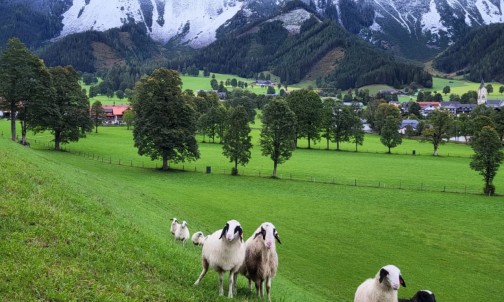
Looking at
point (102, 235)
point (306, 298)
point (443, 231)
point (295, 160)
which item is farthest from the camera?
point (295, 160)

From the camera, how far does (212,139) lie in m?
109

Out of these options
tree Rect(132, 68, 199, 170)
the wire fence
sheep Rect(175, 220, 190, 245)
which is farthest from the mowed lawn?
sheep Rect(175, 220, 190, 245)

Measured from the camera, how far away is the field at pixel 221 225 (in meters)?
11.2

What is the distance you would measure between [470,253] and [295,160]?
Result: 158 feet

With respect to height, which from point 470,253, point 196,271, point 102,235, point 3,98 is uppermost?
point 3,98

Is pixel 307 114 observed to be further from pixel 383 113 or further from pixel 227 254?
pixel 227 254

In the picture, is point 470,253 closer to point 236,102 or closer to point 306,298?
point 306,298

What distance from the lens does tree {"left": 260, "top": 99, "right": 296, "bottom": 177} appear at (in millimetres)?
63094

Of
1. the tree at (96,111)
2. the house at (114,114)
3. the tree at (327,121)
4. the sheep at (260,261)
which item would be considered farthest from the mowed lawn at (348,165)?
the house at (114,114)

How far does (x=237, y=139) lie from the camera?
61781 millimetres

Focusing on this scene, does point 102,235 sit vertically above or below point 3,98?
below

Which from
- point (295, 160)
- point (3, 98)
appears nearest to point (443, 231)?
point (295, 160)

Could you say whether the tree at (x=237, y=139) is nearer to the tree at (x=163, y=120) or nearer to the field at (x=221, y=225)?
the field at (x=221, y=225)

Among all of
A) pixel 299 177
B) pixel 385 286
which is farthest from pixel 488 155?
pixel 385 286
